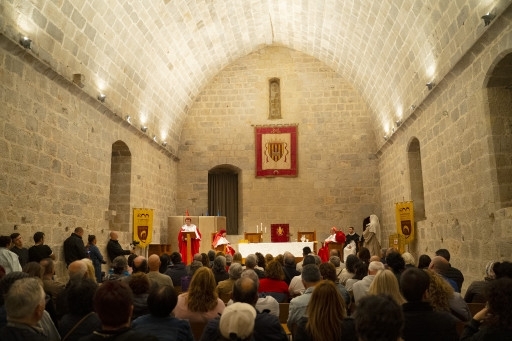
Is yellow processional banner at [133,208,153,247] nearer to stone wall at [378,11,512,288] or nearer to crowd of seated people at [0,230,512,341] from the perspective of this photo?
stone wall at [378,11,512,288]

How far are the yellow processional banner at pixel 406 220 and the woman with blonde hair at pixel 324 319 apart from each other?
898cm

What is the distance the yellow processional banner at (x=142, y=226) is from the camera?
12.0 meters

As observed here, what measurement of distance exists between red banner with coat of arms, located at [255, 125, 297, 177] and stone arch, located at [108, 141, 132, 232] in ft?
17.3

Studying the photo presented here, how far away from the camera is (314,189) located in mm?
16094

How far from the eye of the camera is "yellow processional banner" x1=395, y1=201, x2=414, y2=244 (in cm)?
1135

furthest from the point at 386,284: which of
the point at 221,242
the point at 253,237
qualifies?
the point at 253,237

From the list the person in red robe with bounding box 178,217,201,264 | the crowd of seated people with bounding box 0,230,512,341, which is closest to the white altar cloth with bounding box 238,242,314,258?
the person in red robe with bounding box 178,217,201,264

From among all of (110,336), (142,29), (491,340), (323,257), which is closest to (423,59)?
(323,257)

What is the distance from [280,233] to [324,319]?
1229 cm

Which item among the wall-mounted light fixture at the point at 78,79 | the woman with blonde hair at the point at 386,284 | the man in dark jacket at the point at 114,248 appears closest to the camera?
the woman with blonde hair at the point at 386,284

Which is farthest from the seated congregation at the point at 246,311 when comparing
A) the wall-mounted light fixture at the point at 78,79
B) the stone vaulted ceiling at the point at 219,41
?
the wall-mounted light fixture at the point at 78,79

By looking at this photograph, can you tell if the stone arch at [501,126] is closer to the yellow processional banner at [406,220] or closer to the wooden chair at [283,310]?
the yellow processional banner at [406,220]

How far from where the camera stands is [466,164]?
8414 mm

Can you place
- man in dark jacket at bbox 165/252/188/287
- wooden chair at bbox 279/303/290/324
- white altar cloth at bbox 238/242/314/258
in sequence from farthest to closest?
white altar cloth at bbox 238/242/314/258 < man in dark jacket at bbox 165/252/188/287 < wooden chair at bbox 279/303/290/324
